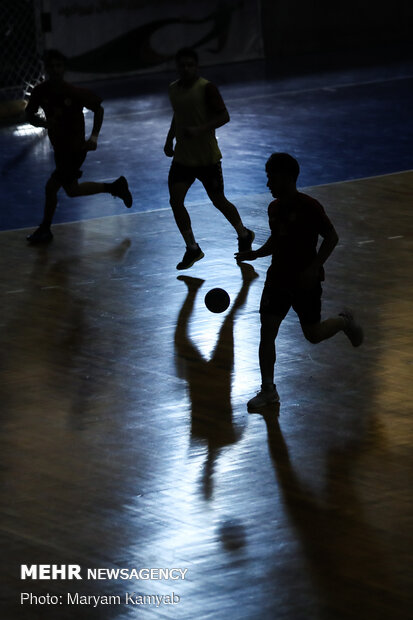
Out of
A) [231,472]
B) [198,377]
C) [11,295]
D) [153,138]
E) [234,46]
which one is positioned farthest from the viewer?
[234,46]

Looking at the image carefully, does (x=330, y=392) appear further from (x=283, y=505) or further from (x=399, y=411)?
(x=283, y=505)

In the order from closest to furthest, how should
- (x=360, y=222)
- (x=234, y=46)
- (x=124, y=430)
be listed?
(x=124, y=430), (x=360, y=222), (x=234, y=46)

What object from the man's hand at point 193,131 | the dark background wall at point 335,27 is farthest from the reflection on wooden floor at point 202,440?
the dark background wall at point 335,27

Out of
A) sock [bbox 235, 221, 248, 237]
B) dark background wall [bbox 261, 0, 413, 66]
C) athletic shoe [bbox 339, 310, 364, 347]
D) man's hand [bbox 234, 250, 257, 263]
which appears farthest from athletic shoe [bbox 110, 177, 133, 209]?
dark background wall [bbox 261, 0, 413, 66]

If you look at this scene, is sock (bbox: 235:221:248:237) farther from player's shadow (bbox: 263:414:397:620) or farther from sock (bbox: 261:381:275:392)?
player's shadow (bbox: 263:414:397:620)

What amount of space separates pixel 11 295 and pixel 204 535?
5146 millimetres

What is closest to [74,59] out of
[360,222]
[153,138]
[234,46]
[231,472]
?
[234,46]

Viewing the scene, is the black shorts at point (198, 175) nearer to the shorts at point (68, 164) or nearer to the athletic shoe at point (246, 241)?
the athletic shoe at point (246, 241)

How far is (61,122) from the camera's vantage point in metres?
12.8

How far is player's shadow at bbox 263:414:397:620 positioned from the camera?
600 cm

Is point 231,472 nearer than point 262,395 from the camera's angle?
Yes

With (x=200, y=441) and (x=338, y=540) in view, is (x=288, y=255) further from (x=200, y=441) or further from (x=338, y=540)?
(x=338, y=540)

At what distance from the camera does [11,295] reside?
11.3 m

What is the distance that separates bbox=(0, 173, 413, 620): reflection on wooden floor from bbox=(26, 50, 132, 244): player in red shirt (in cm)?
87
